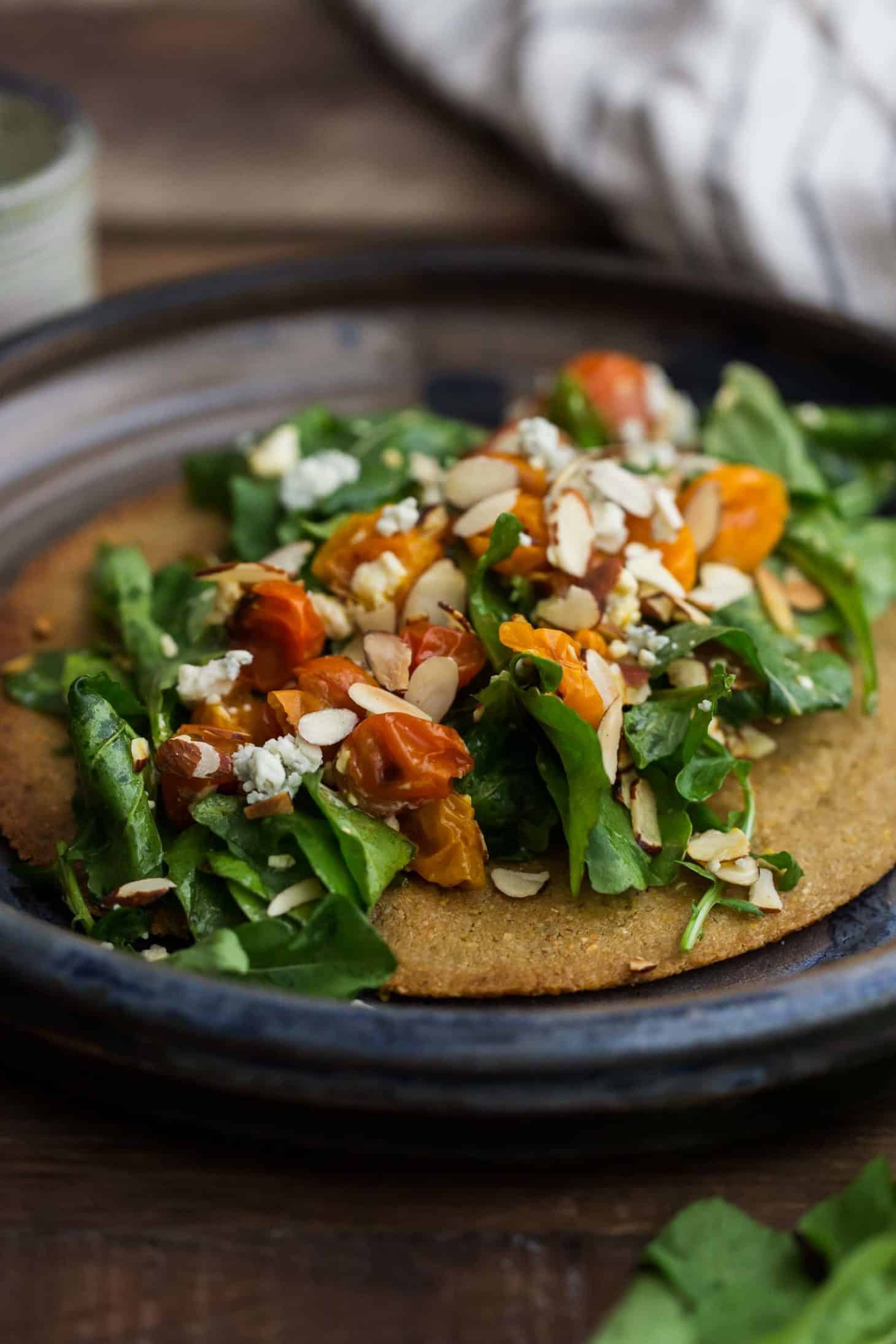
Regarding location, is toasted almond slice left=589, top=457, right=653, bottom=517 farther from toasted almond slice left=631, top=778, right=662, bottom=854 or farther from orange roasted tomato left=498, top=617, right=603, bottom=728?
toasted almond slice left=631, top=778, right=662, bottom=854

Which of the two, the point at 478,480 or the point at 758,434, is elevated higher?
the point at 478,480

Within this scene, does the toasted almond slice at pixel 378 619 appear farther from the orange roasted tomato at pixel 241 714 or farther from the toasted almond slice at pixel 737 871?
the toasted almond slice at pixel 737 871

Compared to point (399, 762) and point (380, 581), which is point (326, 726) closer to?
point (399, 762)

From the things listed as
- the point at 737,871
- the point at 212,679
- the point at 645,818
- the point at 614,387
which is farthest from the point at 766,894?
the point at 614,387

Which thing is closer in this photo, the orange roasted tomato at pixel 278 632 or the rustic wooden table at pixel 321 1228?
the rustic wooden table at pixel 321 1228

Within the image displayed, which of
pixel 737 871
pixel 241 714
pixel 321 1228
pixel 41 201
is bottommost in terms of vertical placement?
pixel 321 1228

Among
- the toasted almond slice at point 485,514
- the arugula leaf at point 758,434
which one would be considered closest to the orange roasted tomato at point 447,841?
the toasted almond slice at point 485,514
